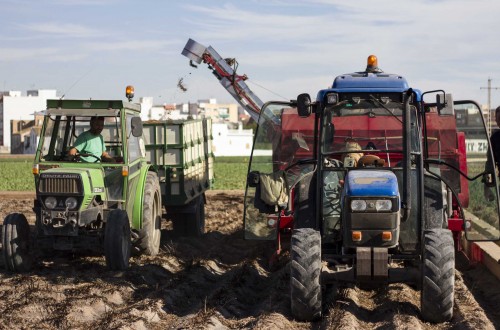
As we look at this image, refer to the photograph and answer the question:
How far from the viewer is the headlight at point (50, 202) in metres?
10.5

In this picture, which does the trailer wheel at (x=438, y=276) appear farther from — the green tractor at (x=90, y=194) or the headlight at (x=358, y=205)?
the green tractor at (x=90, y=194)

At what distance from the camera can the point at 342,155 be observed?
8836mm

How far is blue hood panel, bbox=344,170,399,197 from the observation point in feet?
26.1

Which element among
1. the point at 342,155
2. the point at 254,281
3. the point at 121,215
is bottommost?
the point at 254,281

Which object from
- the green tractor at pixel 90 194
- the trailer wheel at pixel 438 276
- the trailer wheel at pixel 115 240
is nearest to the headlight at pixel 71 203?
the green tractor at pixel 90 194

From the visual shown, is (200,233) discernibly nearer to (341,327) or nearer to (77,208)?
(77,208)

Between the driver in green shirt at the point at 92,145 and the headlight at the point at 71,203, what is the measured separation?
84cm

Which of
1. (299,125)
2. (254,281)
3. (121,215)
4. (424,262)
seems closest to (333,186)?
(424,262)

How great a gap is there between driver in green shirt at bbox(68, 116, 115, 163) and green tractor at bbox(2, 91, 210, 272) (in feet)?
0.17

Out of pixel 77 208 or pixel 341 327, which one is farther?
pixel 77 208

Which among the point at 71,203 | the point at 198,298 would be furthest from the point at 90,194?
the point at 198,298

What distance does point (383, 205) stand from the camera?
7.96 meters

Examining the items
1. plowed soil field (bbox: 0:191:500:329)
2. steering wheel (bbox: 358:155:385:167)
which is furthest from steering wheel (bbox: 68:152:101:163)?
steering wheel (bbox: 358:155:385:167)

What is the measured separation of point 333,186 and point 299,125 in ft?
14.5
